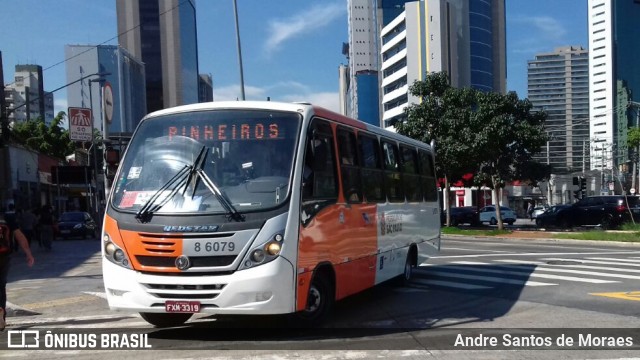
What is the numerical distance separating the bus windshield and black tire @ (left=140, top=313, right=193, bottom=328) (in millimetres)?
1529

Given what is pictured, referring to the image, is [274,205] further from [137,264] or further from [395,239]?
[395,239]

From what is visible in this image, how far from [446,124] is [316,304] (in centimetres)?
2508

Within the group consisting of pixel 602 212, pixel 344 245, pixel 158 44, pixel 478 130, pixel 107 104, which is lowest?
pixel 602 212

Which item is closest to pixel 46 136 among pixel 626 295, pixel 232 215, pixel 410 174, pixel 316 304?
pixel 410 174

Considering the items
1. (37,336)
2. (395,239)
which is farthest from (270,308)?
(395,239)

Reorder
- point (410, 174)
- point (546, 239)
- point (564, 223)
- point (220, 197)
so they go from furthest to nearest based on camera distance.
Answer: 1. point (564, 223)
2. point (546, 239)
3. point (410, 174)
4. point (220, 197)

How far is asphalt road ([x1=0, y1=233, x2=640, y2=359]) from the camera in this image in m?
7.06

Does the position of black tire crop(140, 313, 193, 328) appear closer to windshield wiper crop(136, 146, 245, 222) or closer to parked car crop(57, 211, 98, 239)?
windshield wiper crop(136, 146, 245, 222)

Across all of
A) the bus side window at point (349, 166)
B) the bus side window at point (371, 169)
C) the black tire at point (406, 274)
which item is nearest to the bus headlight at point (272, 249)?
the bus side window at point (349, 166)

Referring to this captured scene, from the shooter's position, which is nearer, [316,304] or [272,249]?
[272,249]

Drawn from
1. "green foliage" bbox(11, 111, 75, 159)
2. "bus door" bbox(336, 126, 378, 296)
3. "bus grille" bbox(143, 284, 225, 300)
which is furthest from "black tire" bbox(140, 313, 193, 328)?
"green foliage" bbox(11, 111, 75, 159)

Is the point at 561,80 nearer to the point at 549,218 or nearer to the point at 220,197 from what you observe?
the point at 549,218

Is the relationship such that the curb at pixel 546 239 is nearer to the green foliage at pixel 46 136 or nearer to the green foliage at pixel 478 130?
the green foliage at pixel 478 130

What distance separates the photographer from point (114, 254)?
740 centimetres
